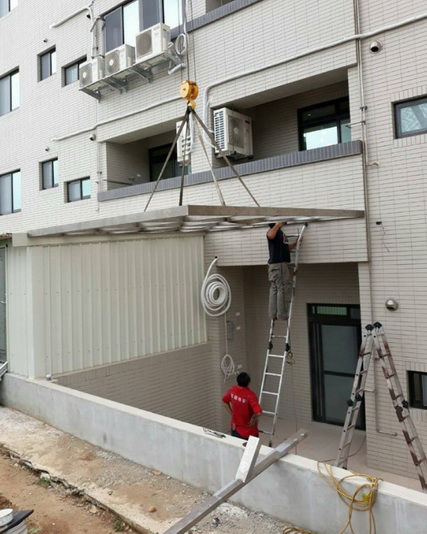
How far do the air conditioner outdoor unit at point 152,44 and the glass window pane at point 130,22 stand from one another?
878 millimetres

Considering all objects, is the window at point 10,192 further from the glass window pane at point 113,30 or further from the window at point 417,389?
the window at point 417,389

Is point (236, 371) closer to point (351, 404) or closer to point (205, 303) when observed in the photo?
point (205, 303)

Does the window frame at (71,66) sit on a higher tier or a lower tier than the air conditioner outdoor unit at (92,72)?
higher

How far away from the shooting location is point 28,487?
18.6ft

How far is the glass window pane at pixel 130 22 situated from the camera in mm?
12080

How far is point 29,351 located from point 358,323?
633 cm

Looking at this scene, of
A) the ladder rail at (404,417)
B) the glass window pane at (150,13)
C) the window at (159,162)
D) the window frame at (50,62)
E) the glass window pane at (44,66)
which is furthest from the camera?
the glass window pane at (44,66)

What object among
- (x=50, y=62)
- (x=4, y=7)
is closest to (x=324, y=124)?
(x=50, y=62)

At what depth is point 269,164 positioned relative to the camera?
949 centimetres

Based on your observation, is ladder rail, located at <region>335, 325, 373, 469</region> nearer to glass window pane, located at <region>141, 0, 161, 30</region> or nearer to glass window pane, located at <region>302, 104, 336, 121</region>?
glass window pane, located at <region>302, 104, 336, 121</region>

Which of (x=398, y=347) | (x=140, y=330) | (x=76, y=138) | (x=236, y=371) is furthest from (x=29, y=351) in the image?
(x=76, y=138)

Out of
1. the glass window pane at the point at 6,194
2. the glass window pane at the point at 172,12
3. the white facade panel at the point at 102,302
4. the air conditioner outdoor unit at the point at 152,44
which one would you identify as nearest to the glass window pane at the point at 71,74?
the air conditioner outdoor unit at the point at 152,44

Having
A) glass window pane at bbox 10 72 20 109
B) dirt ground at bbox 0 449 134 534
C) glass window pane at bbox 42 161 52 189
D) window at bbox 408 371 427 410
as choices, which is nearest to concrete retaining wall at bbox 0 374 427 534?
dirt ground at bbox 0 449 134 534

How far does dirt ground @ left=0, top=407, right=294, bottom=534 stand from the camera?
4.64m
